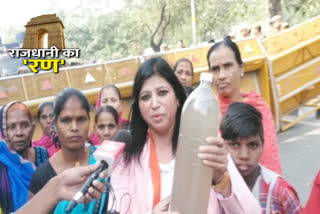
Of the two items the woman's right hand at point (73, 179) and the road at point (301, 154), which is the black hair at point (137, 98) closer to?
the woman's right hand at point (73, 179)

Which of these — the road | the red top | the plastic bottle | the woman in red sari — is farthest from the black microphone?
the road

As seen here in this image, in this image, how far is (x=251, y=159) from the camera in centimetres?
189

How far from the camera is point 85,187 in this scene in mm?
1060

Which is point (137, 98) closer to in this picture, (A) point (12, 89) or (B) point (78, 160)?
(B) point (78, 160)

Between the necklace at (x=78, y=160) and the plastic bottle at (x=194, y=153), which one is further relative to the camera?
the necklace at (x=78, y=160)

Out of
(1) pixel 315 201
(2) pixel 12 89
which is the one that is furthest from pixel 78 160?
(2) pixel 12 89

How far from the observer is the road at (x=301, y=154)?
4508 mm

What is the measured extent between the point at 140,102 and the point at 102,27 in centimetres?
2938

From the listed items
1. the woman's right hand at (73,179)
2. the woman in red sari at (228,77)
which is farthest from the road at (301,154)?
the woman's right hand at (73,179)

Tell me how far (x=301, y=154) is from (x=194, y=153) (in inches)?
197

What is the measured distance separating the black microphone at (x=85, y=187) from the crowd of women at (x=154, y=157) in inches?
0.9

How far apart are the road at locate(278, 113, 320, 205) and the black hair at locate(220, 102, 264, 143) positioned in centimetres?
240

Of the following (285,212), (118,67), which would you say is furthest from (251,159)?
(118,67)

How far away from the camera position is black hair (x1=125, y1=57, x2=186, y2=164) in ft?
5.16
